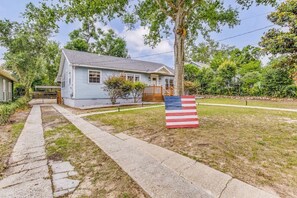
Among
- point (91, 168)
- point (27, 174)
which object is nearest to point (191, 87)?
point (91, 168)

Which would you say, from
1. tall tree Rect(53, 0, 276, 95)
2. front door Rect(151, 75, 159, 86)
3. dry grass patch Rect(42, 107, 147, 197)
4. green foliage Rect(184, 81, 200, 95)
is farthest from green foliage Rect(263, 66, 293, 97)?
dry grass patch Rect(42, 107, 147, 197)

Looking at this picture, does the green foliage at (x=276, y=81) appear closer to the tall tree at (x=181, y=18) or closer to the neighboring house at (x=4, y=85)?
the tall tree at (x=181, y=18)

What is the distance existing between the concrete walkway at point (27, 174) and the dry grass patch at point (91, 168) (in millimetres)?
267

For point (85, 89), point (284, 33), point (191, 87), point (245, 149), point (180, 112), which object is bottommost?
point (245, 149)

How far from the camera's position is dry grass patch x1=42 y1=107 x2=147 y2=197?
87.9 inches

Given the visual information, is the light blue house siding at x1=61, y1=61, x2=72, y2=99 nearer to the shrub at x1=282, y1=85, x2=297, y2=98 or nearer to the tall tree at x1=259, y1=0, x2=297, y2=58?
the tall tree at x1=259, y1=0, x2=297, y2=58

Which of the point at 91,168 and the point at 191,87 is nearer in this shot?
the point at 91,168

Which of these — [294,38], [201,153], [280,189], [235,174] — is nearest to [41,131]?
[201,153]

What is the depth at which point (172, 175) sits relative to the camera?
2596 mm

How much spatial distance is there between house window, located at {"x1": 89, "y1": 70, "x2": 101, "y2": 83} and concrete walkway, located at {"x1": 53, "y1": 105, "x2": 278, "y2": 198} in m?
11.4

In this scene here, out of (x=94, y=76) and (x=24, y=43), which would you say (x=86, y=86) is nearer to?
(x=94, y=76)

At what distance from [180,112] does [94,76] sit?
10891 millimetres

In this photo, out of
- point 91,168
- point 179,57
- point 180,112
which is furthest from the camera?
point 179,57

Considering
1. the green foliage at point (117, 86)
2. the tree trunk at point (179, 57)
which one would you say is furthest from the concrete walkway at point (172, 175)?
the green foliage at point (117, 86)
